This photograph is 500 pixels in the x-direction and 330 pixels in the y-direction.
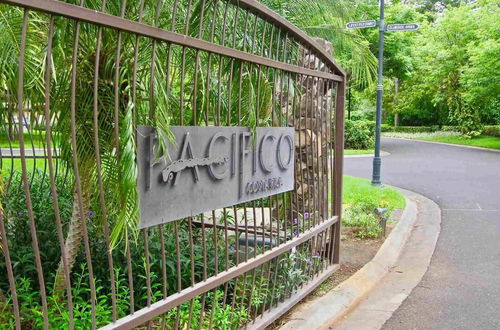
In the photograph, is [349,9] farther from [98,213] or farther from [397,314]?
[98,213]

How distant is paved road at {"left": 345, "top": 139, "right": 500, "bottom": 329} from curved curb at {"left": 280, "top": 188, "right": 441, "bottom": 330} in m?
0.22

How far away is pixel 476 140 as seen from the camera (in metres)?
30.2

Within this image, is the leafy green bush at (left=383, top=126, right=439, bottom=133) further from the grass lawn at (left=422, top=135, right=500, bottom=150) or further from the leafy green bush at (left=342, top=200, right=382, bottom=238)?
the leafy green bush at (left=342, top=200, right=382, bottom=238)

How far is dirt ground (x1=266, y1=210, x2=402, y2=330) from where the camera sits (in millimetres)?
4182

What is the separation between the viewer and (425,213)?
29.6 ft

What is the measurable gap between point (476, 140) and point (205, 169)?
3099 centimetres

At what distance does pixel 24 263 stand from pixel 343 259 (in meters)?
3.50

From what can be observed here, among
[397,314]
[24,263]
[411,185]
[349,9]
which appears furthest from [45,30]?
[411,185]

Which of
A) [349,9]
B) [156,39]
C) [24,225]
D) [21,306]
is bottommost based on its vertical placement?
[21,306]

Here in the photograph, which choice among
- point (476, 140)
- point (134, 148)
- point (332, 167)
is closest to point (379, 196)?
point (332, 167)

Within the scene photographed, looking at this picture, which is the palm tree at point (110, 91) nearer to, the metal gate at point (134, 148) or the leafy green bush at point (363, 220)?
the metal gate at point (134, 148)

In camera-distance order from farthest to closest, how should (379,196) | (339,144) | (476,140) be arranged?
(476,140) < (379,196) < (339,144)

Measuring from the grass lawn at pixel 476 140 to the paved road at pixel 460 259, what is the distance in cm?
1347

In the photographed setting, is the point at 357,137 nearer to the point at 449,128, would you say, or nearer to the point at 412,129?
the point at 449,128
